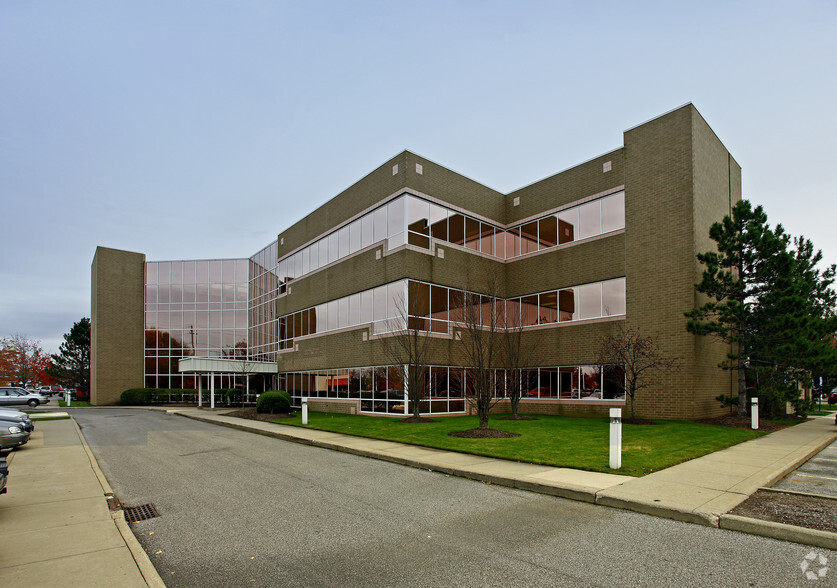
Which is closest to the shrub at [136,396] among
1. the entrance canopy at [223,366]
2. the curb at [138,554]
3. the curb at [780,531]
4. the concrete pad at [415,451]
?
the entrance canopy at [223,366]

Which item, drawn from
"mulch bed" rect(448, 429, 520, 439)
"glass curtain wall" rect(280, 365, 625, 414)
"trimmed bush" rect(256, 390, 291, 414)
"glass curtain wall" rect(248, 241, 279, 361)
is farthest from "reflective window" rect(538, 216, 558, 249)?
"glass curtain wall" rect(248, 241, 279, 361)

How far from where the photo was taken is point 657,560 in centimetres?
541

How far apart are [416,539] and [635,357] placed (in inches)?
645

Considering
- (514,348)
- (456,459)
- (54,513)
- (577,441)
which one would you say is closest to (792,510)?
(456,459)

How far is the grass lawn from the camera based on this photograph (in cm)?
1082

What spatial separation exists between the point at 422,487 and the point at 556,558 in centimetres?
401

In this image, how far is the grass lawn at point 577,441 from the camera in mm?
10820

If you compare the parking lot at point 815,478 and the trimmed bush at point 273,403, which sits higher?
the parking lot at point 815,478

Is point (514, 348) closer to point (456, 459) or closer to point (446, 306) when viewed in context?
point (446, 306)

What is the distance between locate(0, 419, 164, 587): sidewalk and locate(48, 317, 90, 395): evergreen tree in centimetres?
5614

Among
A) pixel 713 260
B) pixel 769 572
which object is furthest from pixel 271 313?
pixel 769 572

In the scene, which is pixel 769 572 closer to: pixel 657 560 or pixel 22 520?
pixel 657 560

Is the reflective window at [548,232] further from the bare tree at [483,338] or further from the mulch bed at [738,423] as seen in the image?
the mulch bed at [738,423]

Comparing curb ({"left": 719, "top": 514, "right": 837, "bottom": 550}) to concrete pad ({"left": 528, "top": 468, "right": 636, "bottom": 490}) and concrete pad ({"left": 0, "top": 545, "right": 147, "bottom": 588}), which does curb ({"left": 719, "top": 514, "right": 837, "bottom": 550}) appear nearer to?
concrete pad ({"left": 528, "top": 468, "right": 636, "bottom": 490})
